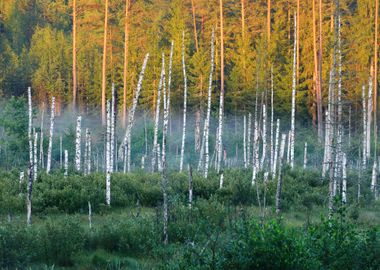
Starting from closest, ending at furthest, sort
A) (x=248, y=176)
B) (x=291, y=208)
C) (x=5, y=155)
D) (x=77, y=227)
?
(x=77, y=227)
(x=291, y=208)
(x=248, y=176)
(x=5, y=155)

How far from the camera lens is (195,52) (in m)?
45.0

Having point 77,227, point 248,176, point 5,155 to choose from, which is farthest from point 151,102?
point 77,227

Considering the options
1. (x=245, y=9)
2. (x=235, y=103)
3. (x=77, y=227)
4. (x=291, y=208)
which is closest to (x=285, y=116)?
(x=235, y=103)

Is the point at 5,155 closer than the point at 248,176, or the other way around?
the point at 248,176

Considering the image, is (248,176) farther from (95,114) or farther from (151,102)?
A: (95,114)

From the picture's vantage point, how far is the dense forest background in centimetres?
4075

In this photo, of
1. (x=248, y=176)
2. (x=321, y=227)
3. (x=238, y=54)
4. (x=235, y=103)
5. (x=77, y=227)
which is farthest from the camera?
(x=238, y=54)

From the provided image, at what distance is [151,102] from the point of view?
44469mm

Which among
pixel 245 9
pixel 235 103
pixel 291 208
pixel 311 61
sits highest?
pixel 245 9

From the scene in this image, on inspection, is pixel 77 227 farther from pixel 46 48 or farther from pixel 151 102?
pixel 46 48

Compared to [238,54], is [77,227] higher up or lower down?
lower down

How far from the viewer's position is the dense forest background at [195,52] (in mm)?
40750

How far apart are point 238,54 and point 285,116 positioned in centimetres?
688

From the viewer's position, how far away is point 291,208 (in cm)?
2080
